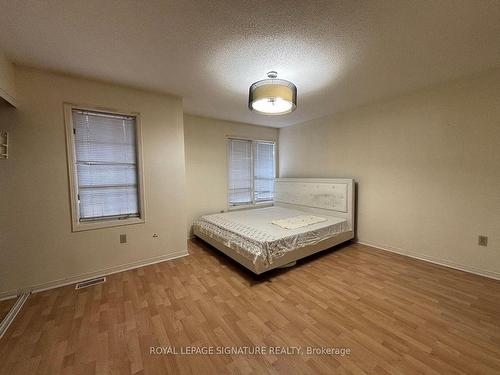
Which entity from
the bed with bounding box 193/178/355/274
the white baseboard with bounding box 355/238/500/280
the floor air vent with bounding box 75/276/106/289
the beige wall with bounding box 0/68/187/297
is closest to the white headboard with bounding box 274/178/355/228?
the bed with bounding box 193/178/355/274

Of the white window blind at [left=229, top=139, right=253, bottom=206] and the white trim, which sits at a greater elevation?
the white window blind at [left=229, top=139, right=253, bottom=206]

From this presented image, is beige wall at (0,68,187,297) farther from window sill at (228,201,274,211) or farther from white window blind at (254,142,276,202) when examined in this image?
white window blind at (254,142,276,202)

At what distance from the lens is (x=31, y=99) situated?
221 centimetres

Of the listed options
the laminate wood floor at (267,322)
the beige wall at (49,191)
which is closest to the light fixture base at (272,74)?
the beige wall at (49,191)

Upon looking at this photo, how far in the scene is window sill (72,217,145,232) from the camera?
249 centimetres

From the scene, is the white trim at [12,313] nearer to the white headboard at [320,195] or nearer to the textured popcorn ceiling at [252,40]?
the textured popcorn ceiling at [252,40]

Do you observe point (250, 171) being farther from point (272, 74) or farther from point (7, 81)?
point (7, 81)

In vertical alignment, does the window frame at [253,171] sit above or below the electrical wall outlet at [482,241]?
above

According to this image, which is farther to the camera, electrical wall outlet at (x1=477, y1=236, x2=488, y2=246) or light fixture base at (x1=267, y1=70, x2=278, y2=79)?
electrical wall outlet at (x1=477, y1=236, x2=488, y2=246)

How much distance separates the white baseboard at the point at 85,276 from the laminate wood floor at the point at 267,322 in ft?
0.40

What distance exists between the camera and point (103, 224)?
2.64 meters

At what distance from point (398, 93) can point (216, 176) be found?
11.3 feet

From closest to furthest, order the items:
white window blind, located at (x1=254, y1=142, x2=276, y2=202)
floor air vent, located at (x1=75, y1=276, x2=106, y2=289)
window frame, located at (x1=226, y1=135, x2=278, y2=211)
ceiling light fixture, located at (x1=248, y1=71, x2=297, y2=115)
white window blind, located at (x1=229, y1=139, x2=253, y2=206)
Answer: ceiling light fixture, located at (x1=248, y1=71, x2=297, y2=115), floor air vent, located at (x1=75, y1=276, x2=106, y2=289), window frame, located at (x1=226, y1=135, x2=278, y2=211), white window blind, located at (x1=229, y1=139, x2=253, y2=206), white window blind, located at (x1=254, y1=142, x2=276, y2=202)

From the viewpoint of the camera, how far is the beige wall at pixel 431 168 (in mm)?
2447
